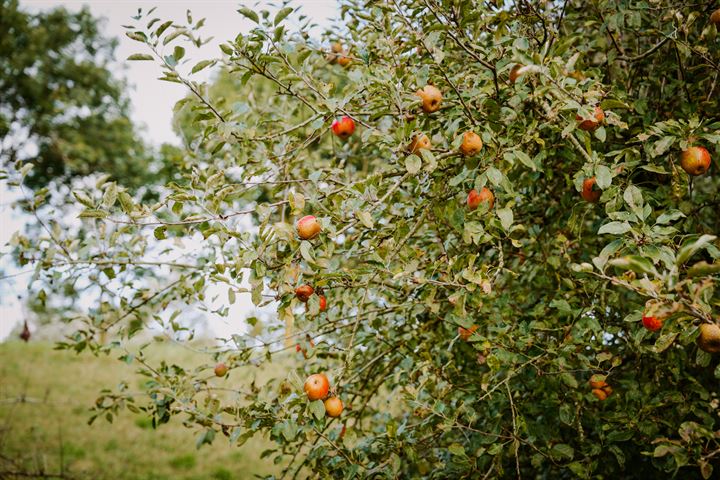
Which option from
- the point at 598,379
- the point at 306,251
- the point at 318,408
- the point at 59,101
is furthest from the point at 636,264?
the point at 59,101

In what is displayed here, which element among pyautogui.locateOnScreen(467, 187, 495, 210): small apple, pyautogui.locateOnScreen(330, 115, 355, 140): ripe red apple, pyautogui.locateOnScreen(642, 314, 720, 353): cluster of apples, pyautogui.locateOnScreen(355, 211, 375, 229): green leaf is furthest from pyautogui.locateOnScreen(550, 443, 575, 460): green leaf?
pyautogui.locateOnScreen(330, 115, 355, 140): ripe red apple

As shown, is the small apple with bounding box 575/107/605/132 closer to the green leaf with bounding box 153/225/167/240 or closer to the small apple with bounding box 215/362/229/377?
the green leaf with bounding box 153/225/167/240

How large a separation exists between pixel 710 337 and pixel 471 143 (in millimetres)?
866

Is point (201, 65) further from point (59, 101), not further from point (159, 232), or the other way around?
point (59, 101)

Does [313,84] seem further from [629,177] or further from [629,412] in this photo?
[629,412]

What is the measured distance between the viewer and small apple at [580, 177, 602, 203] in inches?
65.5

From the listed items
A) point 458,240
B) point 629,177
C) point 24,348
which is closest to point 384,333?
point 458,240

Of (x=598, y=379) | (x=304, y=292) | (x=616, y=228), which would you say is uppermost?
(x=304, y=292)

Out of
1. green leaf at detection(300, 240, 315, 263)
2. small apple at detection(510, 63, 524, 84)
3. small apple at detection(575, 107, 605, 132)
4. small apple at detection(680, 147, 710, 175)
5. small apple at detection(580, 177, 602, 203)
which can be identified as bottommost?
small apple at detection(680, 147, 710, 175)

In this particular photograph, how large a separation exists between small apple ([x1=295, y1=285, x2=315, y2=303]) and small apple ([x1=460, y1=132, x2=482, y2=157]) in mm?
707

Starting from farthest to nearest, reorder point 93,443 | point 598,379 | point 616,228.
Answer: point 93,443 → point 598,379 → point 616,228

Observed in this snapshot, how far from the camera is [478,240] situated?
1559 mm

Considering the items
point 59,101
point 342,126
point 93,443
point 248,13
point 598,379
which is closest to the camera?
point 248,13

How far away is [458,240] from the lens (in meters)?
2.17
